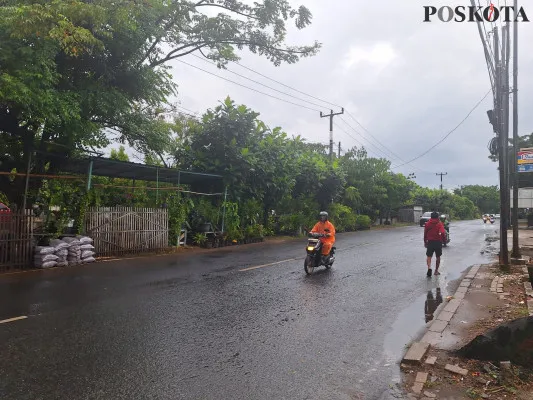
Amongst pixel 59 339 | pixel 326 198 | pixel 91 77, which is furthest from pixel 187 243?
pixel 326 198

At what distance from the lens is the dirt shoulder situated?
382 cm

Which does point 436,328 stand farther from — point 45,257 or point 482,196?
point 482,196

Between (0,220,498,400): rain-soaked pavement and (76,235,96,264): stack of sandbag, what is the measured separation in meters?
1.60

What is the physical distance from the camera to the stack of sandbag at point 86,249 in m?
11.8

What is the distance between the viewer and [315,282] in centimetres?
930

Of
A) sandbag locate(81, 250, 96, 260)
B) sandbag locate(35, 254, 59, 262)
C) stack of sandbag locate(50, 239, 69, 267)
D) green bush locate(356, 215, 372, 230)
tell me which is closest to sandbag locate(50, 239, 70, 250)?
stack of sandbag locate(50, 239, 69, 267)

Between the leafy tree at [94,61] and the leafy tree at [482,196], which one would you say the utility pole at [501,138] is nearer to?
the leafy tree at [94,61]

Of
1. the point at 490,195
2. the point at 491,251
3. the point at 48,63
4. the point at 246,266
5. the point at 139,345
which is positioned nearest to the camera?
the point at 139,345

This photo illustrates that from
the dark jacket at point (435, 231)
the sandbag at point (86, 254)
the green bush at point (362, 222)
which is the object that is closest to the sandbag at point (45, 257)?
the sandbag at point (86, 254)

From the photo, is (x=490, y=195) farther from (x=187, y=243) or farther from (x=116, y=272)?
(x=116, y=272)

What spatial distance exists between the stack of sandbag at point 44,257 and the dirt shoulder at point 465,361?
9872 mm

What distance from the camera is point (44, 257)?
10.8 metres

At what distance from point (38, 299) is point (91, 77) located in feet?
25.8

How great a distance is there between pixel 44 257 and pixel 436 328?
10030mm
